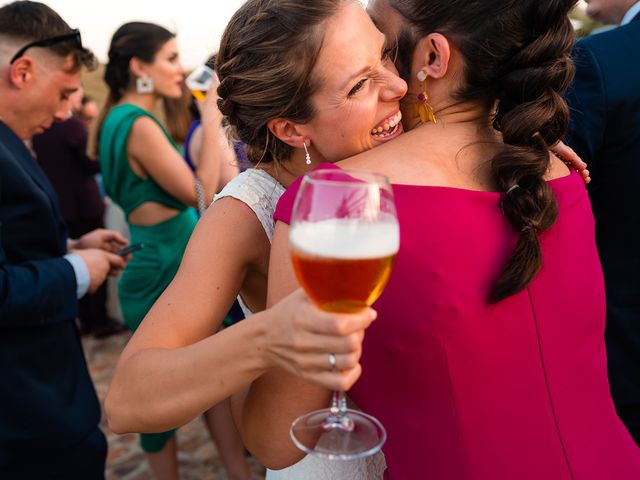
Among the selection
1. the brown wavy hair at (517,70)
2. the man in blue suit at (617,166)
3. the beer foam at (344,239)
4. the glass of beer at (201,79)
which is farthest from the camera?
the glass of beer at (201,79)

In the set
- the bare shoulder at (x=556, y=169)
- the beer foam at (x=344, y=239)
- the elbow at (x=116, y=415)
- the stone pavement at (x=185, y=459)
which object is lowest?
the stone pavement at (x=185, y=459)

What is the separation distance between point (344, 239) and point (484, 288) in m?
0.42

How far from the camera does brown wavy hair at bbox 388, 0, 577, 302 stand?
1.34 m

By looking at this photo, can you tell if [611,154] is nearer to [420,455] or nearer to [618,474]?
[618,474]

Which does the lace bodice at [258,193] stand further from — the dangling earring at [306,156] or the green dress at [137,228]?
the green dress at [137,228]

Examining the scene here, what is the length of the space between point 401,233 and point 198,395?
0.53 metres

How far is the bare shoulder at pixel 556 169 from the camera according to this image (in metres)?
1.46

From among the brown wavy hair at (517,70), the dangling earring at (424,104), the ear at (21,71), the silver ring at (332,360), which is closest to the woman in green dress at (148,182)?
the ear at (21,71)

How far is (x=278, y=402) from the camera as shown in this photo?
133cm

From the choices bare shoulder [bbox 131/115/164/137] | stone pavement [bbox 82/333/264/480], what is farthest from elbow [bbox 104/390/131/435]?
stone pavement [bbox 82/333/264/480]

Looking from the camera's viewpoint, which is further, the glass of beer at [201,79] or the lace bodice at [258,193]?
the glass of beer at [201,79]

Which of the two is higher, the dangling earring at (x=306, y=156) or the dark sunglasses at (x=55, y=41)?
the dark sunglasses at (x=55, y=41)

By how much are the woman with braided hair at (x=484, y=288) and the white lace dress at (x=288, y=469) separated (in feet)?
0.92

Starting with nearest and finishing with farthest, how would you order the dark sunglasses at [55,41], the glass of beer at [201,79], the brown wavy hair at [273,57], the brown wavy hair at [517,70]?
the brown wavy hair at [517,70]
the brown wavy hair at [273,57]
the dark sunglasses at [55,41]
the glass of beer at [201,79]
